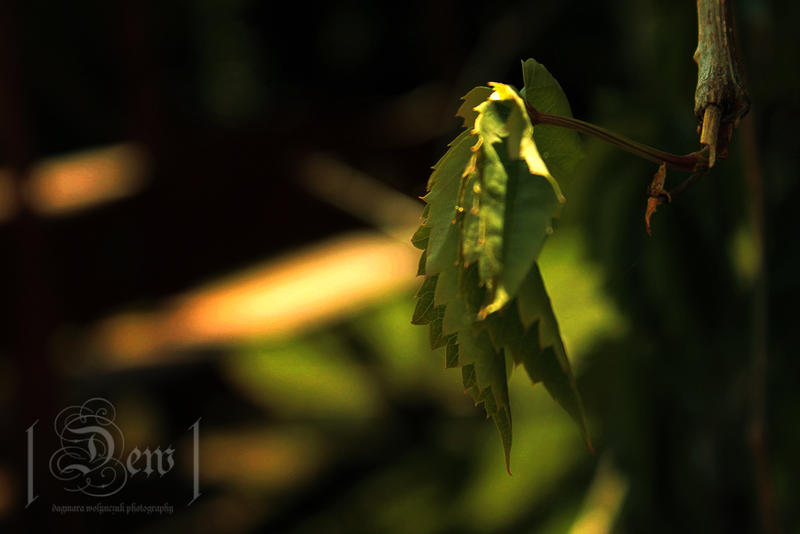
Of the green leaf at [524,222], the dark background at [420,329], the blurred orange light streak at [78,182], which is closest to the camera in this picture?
the green leaf at [524,222]

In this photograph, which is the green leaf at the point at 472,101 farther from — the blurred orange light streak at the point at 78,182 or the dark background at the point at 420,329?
the blurred orange light streak at the point at 78,182

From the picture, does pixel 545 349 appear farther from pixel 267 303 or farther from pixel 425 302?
pixel 267 303

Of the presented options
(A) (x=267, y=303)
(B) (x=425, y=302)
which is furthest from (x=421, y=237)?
(A) (x=267, y=303)

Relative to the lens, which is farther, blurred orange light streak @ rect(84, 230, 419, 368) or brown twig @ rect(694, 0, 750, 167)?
blurred orange light streak @ rect(84, 230, 419, 368)

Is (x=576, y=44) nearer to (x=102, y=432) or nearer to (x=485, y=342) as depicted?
(x=102, y=432)

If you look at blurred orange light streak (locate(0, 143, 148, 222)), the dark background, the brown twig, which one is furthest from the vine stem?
blurred orange light streak (locate(0, 143, 148, 222))

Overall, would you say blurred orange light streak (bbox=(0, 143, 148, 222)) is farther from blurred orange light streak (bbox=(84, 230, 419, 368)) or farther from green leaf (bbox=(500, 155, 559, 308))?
green leaf (bbox=(500, 155, 559, 308))

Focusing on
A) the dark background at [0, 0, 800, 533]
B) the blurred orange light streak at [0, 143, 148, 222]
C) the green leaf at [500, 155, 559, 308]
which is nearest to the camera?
the green leaf at [500, 155, 559, 308]

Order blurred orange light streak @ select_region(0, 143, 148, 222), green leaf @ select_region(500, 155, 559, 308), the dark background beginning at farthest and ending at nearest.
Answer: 1. blurred orange light streak @ select_region(0, 143, 148, 222)
2. the dark background
3. green leaf @ select_region(500, 155, 559, 308)

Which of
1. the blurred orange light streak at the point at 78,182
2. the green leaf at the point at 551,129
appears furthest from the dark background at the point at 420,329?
the green leaf at the point at 551,129

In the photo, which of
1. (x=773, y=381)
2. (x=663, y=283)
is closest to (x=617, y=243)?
(x=663, y=283)
